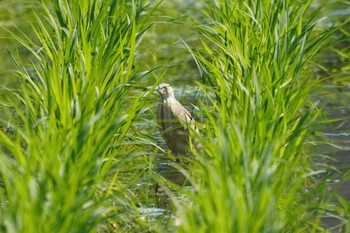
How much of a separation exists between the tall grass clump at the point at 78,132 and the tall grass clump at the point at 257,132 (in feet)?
1.08

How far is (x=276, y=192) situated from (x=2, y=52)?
19.5ft

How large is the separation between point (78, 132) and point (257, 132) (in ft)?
2.25

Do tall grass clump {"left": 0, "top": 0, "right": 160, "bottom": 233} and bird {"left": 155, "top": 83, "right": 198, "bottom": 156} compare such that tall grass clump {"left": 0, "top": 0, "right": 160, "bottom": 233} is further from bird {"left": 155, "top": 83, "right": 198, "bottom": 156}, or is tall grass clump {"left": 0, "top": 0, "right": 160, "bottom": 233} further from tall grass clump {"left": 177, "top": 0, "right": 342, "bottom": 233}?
bird {"left": 155, "top": 83, "right": 198, "bottom": 156}

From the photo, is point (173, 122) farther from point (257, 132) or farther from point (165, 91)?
point (257, 132)

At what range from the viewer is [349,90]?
8.44m

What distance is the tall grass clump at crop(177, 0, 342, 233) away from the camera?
148 inches

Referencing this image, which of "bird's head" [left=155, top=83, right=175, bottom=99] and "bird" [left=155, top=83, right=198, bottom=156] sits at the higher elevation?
"bird's head" [left=155, top=83, right=175, bottom=99]

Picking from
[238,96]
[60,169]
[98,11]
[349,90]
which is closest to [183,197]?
[238,96]

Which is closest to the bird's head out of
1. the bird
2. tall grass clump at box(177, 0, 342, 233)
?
the bird

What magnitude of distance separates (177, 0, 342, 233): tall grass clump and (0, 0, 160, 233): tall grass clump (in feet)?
1.08

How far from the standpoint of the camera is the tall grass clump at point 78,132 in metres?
3.73

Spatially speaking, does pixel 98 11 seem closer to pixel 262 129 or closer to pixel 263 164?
pixel 262 129

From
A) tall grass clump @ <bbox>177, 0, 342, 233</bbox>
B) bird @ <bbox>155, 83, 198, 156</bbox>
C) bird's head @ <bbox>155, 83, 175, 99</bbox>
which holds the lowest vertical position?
bird @ <bbox>155, 83, 198, 156</bbox>

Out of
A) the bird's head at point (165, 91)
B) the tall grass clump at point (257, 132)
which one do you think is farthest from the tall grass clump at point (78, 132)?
the bird's head at point (165, 91)
